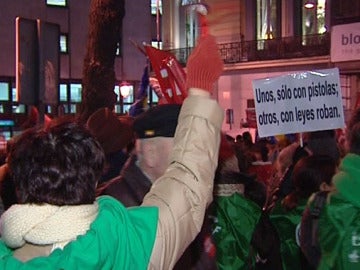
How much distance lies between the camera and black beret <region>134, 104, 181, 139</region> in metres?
3.26

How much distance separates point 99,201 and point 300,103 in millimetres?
3566

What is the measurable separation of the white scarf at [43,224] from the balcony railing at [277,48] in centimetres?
2124

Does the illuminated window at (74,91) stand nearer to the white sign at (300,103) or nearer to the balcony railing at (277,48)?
the balcony railing at (277,48)

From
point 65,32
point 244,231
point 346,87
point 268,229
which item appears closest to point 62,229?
point 244,231

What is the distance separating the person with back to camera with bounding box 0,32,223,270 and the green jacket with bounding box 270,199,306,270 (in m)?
2.55

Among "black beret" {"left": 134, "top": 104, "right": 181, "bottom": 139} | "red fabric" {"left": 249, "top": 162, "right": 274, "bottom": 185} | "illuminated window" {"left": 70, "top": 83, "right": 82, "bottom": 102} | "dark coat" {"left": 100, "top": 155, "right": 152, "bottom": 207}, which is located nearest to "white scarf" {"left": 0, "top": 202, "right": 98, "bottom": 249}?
"dark coat" {"left": 100, "top": 155, "right": 152, "bottom": 207}

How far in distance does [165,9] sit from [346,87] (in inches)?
508

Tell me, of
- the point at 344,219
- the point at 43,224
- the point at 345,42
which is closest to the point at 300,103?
the point at 344,219

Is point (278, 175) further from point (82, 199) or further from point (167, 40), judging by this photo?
point (167, 40)

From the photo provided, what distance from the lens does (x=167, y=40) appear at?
29.3m

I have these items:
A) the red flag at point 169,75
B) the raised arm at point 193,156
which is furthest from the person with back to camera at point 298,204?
the raised arm at point 193,156

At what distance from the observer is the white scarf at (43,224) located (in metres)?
2.07

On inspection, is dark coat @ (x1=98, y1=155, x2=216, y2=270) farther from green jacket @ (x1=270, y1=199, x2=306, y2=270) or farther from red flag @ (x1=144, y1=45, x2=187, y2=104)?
green jacket @ (x1=270, y1=199, x2=306, y2=270)

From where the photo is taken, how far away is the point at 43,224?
6.80 ft
